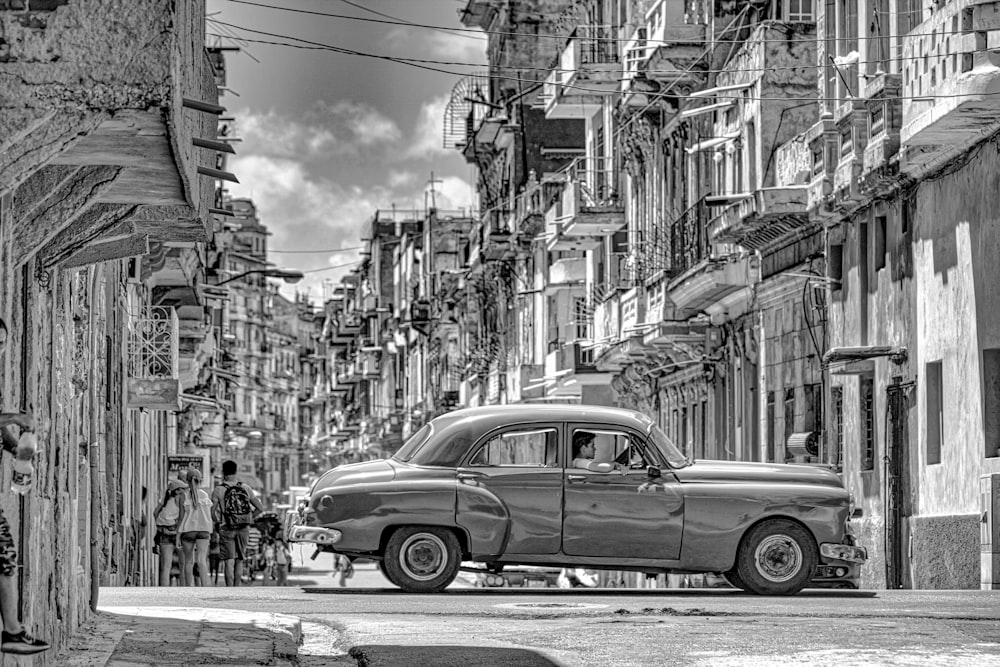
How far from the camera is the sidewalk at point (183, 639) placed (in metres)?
11.7

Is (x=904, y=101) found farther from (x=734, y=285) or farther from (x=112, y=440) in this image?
(x=112, y=440)

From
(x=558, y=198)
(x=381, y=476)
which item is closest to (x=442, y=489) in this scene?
(x=381, y=476)

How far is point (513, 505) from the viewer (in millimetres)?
18531

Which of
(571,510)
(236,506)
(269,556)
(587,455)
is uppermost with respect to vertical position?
(587,455)

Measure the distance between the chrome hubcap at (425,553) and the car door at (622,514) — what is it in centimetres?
110

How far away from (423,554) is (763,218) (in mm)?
13329

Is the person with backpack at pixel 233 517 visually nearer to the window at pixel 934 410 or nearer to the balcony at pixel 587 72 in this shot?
the window at pixel 934 410

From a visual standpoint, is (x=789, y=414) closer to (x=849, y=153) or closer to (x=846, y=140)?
(x=846, y=140)

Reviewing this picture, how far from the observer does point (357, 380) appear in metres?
128

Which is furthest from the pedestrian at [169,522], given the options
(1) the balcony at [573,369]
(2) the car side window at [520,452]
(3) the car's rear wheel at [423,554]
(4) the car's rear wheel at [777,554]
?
(1) the balcony at [573,369]

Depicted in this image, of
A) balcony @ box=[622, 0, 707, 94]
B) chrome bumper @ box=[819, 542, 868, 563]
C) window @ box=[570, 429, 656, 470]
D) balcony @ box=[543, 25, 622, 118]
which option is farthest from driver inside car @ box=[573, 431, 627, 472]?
balcony @ box=[543, 25, 622, 118]

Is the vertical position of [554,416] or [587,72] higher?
[587,72]

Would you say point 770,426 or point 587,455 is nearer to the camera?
point 587,455

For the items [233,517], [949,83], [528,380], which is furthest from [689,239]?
[528,380]
